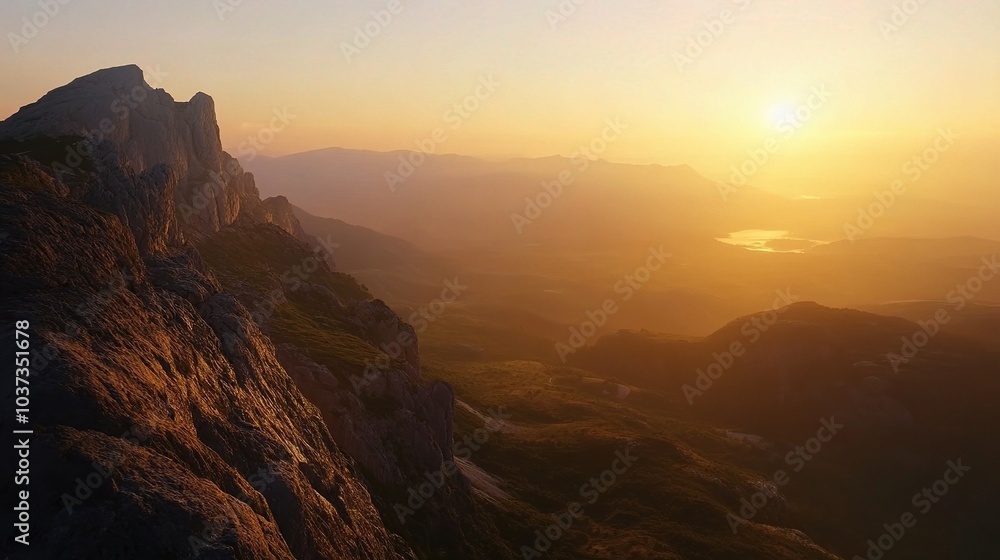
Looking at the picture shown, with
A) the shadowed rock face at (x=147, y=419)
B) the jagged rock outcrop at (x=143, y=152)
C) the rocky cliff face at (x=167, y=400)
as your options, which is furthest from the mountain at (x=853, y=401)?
the jagged rock outcrop at (x=143, y=152)

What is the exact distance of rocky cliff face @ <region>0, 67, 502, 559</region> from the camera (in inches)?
655

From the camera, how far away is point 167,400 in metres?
22.4

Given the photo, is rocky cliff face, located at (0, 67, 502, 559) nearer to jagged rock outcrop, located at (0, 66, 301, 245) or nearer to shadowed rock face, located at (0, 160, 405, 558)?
shadowed rock face, located at (0, 160, 405, 558)

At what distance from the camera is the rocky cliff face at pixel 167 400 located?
54.5ft

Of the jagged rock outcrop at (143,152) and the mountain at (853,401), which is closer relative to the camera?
the jagged rock outcrop at (143,152)

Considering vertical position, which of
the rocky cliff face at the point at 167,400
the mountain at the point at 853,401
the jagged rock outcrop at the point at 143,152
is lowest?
the mountain at the point at 853,401

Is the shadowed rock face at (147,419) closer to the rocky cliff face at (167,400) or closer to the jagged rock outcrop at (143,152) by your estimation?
the rocky cliff face at (167,400)

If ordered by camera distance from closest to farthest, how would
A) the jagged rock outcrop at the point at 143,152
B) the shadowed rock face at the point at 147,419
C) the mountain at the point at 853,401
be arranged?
the shadowed rock face at the point at 147,419, the jagged rock outcrop at the point at 143,152, the mountain at the point at 853,401

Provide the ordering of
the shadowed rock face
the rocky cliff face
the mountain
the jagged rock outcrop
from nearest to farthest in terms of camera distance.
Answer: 1. the shadowed rock face
2. the rocky cliff face
3. the jagged rock outcrop
4. the mountain

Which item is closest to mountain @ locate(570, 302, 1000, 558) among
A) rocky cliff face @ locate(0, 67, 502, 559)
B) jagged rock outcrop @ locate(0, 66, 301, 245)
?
rocky cliff face @ locate(0, 67, 502, 559)

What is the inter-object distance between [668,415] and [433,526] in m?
95.2

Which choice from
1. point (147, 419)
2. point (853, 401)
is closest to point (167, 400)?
point (147, 419)

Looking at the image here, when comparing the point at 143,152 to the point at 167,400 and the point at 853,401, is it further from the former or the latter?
the point at 853,401

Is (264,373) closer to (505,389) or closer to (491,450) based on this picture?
(491,450)
